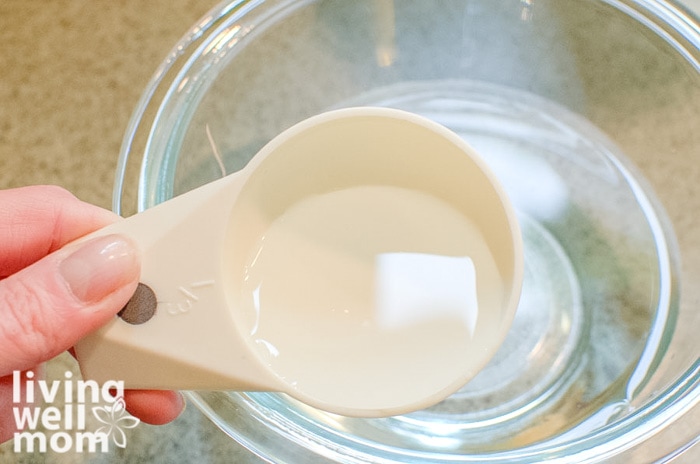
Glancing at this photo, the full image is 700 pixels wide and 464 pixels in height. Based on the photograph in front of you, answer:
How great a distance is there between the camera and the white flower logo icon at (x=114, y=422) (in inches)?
29.0

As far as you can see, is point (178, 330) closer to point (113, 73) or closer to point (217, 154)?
point (217, 154)

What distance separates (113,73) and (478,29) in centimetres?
45

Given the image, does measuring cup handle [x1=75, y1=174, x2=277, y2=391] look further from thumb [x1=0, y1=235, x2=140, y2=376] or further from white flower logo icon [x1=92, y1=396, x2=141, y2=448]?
white flower logo icon [x1=92, y1=396, x2=141, y2=448]

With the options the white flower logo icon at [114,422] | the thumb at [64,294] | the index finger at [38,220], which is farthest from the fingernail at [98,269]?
the white flower logo icon at [114,422]

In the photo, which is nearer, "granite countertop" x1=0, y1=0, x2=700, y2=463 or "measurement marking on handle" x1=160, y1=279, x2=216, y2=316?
"measurement marking on handle" x1=160, y1=279, x2=216, y2=316

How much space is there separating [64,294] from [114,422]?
0.28m

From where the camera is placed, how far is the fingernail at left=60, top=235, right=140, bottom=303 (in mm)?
502

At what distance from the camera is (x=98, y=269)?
501mm

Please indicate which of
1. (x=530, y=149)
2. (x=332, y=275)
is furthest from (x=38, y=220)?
Answer: (x=530, y=149)

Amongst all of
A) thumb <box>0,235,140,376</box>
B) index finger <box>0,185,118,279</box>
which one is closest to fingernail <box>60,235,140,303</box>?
thumb <box>0,235,140,376</box>

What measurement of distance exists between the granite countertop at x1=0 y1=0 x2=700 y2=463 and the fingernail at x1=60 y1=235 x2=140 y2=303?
0.32 meters

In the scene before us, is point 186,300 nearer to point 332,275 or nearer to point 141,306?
point 141,306

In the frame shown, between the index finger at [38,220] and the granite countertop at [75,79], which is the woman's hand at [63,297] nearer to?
the index finger at [38,220]

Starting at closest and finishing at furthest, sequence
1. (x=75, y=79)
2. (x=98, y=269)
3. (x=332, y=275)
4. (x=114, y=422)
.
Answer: (x=98, y=269), (x=332, y=275), (x=114, y=422), (x=75, y=79)
